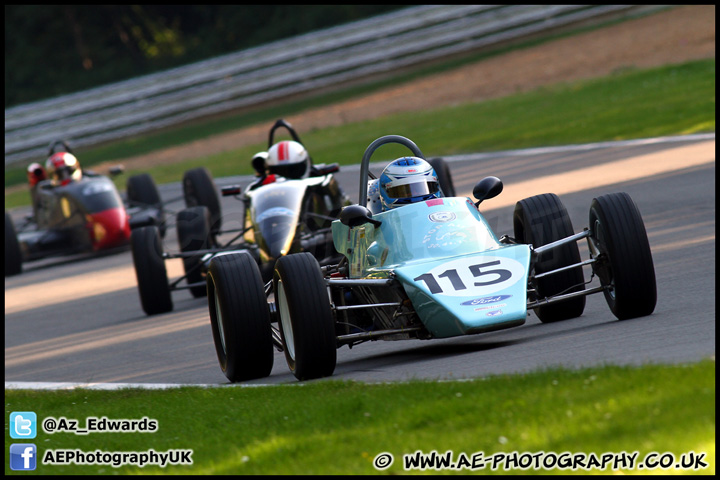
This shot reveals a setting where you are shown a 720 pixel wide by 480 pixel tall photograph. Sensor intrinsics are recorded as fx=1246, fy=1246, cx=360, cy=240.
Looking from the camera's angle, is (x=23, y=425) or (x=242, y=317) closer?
(x=23, y=425)

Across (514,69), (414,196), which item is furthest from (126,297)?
(514,69)

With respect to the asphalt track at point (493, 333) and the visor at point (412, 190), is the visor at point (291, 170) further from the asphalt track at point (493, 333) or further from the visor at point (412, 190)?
the visor at point (412, 190)

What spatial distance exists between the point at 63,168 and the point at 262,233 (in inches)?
297

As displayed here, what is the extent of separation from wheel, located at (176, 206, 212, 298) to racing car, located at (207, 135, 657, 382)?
5321 millimetres

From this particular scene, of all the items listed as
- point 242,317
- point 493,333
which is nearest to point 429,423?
point 242,317

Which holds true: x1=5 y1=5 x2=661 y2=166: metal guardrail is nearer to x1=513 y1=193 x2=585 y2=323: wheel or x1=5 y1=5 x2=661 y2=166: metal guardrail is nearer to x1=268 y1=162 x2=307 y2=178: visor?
x1=268 y1=162 x2=307 y2=178: visor

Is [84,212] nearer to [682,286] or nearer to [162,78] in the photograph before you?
[682,286]

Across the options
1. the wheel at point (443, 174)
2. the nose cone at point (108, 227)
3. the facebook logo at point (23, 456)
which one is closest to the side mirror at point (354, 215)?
the facebook logo at point (23, 456)

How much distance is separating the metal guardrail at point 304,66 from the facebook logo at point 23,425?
3293 cm

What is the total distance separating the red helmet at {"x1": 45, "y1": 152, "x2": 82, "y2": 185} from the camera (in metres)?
20.3

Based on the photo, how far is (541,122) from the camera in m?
27.8

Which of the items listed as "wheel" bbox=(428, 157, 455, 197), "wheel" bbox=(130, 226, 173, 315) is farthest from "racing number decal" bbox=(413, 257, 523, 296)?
"wheel" bbox=(428, 157, 455, 197)

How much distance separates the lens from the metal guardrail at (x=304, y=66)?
4084 centimetres

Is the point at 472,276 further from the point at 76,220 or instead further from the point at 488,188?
the point at 76,220
